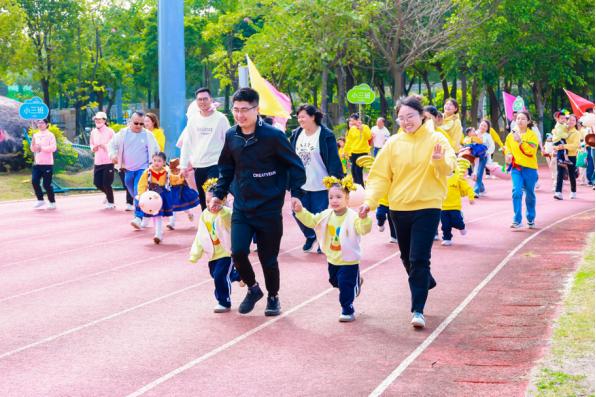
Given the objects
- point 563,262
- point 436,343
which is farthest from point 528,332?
point 563,262

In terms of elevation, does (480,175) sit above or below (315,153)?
below

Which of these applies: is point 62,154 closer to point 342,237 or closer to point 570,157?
point 570,157

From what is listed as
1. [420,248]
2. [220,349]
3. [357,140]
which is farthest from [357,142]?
[220,349]

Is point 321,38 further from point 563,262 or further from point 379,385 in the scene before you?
point 379,385

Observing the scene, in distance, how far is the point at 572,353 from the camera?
716 centimetres

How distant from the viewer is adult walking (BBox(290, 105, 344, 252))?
11875 mm

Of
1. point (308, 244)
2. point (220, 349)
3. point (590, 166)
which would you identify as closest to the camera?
point (220, 349)

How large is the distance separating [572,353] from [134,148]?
11038 mm

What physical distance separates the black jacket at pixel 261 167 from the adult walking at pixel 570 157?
13.9m

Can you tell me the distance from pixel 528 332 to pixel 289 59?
3189 cm

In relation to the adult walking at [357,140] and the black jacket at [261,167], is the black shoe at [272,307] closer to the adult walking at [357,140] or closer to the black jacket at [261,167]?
the black jacket at [261,167]

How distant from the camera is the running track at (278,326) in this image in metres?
6.69

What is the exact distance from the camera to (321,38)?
125 feet

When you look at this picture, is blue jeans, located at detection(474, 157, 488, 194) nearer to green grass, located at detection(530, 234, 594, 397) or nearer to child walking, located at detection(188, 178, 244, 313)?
green grass, located at detection(530, 234, 594, 397)
